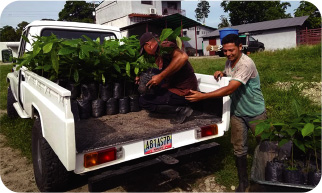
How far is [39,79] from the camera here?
2.80 metres

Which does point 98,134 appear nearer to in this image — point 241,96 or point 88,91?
point 88,91

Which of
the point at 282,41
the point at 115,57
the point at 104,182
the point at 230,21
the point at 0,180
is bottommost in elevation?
the point at 0,180

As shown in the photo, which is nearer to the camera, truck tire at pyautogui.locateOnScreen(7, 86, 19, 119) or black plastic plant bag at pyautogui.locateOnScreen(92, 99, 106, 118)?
black plastic plant bag at pyautogui.locateOnScreen(92, 99, 106, 118)

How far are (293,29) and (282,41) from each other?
147 cm

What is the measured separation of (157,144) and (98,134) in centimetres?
62

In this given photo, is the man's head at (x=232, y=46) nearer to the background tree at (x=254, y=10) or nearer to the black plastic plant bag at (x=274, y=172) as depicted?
the black plastic plant bag at (x=274, y=172)

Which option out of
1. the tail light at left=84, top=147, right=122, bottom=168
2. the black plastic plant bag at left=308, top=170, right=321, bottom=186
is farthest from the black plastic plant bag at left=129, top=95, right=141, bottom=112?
the black plastic plant bag at left=308, top=170, right=321, bottom=186

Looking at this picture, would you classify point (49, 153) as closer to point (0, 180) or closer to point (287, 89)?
point (0, 180)

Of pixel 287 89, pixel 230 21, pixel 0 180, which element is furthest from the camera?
pixel 230 21

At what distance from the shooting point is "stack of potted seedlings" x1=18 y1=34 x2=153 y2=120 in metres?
3.19

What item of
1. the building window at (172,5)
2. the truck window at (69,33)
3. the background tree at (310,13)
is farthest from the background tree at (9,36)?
the background tree at (310,13)

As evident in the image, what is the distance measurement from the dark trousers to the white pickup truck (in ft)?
0.64

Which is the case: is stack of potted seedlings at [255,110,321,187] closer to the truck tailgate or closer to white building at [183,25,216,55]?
the truck tailgate

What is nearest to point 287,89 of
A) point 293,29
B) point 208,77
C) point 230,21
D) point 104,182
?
point 208,77
